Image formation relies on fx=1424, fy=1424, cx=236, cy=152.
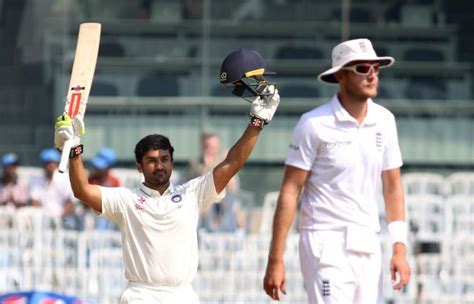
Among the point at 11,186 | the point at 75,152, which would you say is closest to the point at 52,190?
the point at 11,186

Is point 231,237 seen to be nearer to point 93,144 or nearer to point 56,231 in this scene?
point 56,231

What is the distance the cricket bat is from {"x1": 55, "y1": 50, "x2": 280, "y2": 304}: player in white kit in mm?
130

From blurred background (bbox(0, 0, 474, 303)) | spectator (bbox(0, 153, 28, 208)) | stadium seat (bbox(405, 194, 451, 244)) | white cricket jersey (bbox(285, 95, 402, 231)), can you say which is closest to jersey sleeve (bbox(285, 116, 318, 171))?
white cricket jersey (bbox(285, 95, 402, 231))

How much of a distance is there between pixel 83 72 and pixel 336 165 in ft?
4.09

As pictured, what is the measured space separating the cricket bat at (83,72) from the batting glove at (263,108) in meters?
0.75

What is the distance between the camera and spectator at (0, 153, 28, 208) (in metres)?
12.3

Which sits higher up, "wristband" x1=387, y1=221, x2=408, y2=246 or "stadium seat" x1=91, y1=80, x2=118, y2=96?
"stadium seat" x1=91, y1=80, x2=118, y2=96

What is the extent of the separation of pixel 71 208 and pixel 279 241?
5.82 meters

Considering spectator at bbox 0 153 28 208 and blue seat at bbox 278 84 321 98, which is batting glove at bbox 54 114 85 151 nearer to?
spectator at bbox 0 153 28 208

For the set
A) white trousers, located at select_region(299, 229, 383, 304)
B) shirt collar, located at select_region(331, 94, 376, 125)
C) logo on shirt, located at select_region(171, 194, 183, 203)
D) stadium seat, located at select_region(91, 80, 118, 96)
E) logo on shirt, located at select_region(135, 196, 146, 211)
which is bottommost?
white trousers, located at select_region(299, 229, 383, 304)

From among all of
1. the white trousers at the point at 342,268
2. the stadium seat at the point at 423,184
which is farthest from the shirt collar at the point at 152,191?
the stadium seat at the point at 423,184

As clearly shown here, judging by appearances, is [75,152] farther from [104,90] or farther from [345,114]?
[104,90]

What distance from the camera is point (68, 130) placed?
607cm

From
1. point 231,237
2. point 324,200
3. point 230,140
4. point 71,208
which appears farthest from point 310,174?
point 230,140
